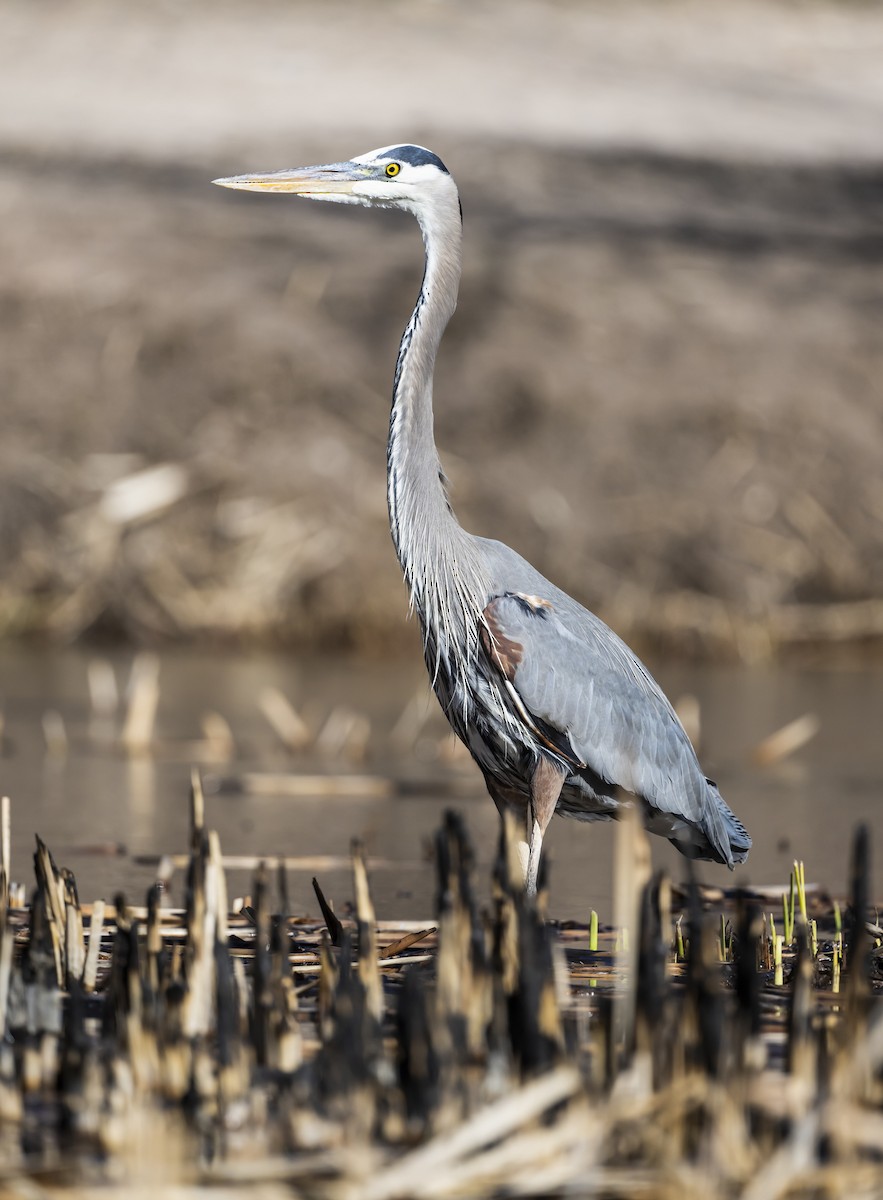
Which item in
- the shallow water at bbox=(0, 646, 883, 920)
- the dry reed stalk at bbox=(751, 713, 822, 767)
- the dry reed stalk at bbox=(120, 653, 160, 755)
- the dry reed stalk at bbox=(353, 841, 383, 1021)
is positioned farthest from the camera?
the dry reed stalk at bbox=(751, 713, 822, 767)

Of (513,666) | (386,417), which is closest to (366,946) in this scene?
(513,666)

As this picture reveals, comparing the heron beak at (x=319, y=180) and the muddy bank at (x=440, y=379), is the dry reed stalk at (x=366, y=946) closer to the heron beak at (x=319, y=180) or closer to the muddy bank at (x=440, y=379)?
the heron beak at (x=319, y=180)

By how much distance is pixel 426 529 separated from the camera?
4727 mm

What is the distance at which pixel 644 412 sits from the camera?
13.3 m

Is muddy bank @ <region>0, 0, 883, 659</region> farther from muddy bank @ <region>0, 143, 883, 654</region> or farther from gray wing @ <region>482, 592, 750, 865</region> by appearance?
gray wing @ <region>482, 592, 750, 865</region>

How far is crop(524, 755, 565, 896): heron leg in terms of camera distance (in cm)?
464

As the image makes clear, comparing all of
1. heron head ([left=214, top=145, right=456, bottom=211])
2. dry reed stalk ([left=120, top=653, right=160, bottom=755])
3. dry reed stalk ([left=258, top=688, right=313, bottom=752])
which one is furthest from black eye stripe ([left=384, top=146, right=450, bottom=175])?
dry reed stalk ([left=120, top=653, right=160, bottom=755])

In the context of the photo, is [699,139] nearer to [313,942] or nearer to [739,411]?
[739,411]

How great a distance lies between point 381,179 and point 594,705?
1518 mm

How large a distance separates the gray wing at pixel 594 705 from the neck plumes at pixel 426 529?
8cm

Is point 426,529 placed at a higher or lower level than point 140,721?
higher

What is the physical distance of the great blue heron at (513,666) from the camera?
466cm

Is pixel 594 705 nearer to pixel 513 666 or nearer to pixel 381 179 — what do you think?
pixel 513 666

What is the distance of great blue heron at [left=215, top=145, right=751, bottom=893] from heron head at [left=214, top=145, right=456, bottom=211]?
1 centimetres
